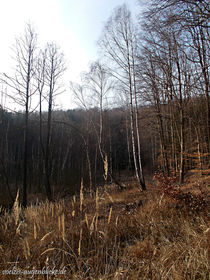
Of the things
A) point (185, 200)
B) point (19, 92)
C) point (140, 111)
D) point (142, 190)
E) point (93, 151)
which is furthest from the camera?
point (93, 151)

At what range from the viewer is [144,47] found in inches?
245

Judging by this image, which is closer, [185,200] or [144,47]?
[185,200]

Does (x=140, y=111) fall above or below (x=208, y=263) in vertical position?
above

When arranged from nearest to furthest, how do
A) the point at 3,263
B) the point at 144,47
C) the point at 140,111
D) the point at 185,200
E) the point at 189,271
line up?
1. the point at 189,271
2. the point at 3,263
3. the point at 185,200
4. the point at 144,47
5. the point at 140,111

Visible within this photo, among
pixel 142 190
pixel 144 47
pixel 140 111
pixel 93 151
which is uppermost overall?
pixel 144 47

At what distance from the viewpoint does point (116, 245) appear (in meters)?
2.46

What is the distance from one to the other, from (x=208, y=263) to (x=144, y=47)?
6.92 metres

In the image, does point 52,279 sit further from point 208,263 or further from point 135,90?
point 135,90

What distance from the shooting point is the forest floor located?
1.70 meters

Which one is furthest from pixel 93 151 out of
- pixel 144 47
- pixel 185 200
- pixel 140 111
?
pixel 185 200

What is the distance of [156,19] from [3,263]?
18.1 ft

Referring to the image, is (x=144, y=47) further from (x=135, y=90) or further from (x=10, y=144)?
(x=10, y=144)

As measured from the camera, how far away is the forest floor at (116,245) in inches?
67.1

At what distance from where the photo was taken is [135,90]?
745cm
